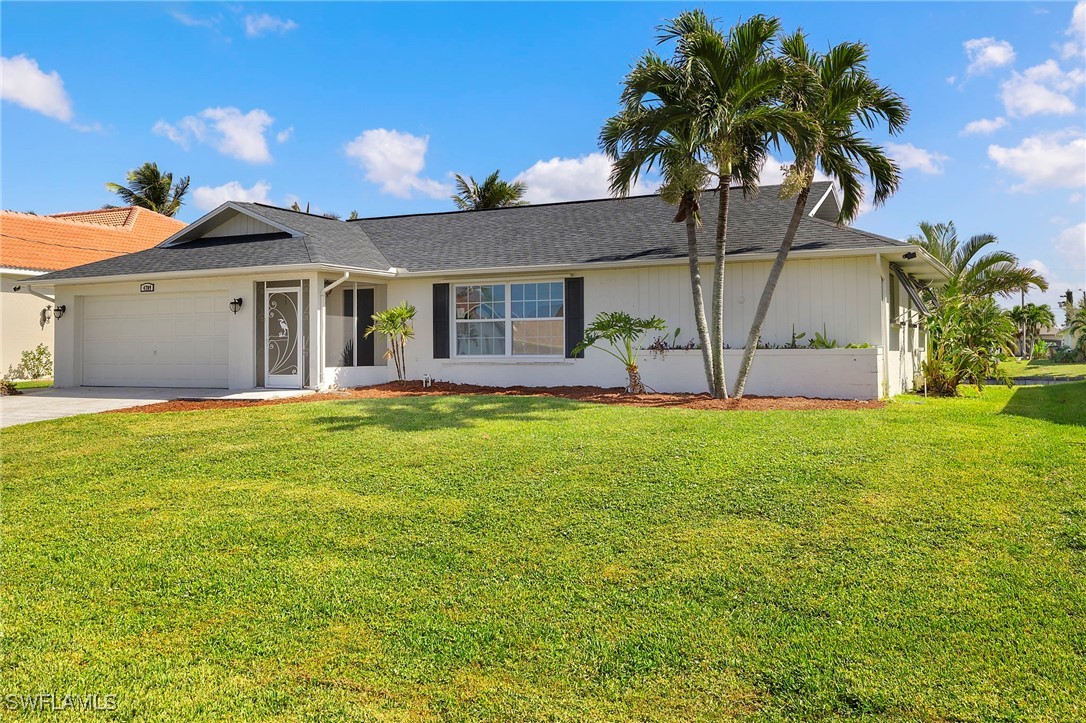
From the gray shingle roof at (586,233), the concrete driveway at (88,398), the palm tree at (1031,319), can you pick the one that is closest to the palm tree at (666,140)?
the gray shingle roof at (586,233)

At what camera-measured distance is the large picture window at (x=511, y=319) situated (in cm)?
1513

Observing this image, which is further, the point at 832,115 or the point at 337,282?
the point at 337,282

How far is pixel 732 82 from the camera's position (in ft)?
34.9

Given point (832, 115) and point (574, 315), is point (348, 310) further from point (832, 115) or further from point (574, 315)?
point (832, 115)

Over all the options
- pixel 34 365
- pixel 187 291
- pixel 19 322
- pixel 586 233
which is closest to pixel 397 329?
pixel 586 233

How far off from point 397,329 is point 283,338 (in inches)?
99.1

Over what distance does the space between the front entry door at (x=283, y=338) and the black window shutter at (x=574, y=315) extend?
5746 mm

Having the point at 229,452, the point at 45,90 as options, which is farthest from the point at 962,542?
the point at 45,90

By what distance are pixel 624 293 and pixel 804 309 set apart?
357 cm

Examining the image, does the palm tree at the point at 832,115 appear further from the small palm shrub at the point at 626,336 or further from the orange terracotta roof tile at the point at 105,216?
the orange terracotta roof tile at the point at 105,216

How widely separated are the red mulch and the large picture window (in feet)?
3.05

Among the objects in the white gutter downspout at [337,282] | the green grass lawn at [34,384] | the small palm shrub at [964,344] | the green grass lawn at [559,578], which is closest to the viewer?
the green grass lawn at [559,578]

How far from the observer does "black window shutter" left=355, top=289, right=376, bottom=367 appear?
51.4ft

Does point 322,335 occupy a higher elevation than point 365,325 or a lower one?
lower
